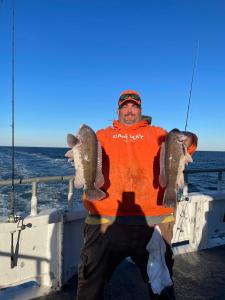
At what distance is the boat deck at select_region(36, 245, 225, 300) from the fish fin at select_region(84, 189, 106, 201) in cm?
188

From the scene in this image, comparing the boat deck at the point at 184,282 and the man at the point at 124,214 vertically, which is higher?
the man at the point at 124,214

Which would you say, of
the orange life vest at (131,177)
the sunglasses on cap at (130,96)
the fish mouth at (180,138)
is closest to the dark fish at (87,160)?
the orange life vest at (131,177)

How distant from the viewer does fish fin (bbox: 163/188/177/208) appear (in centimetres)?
337

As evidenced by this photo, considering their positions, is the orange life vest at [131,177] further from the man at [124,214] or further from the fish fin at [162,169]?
the fish fin at [162,169]

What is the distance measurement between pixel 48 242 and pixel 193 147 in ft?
8.28

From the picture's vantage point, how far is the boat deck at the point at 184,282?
4.58m

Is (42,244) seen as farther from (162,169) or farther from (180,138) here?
Answer: (180,138)

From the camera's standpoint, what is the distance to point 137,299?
448 centimetres

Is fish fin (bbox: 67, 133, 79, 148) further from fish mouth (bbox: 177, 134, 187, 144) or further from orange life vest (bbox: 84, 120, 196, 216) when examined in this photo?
fish mouth (bbox: 177, 134, 187, 144)

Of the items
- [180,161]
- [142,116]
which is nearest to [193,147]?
[180,161]

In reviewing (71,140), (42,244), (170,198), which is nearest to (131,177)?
(170,198)

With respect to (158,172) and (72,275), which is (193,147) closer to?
(158,172)

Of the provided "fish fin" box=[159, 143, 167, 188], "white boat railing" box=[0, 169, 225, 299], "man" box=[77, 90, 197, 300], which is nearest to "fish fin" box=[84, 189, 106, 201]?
"man" box=[77, 90, 197, 300]

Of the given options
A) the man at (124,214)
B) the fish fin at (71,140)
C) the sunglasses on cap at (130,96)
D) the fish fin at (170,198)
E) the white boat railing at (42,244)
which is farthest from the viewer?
the white boat railing at (42,244)
